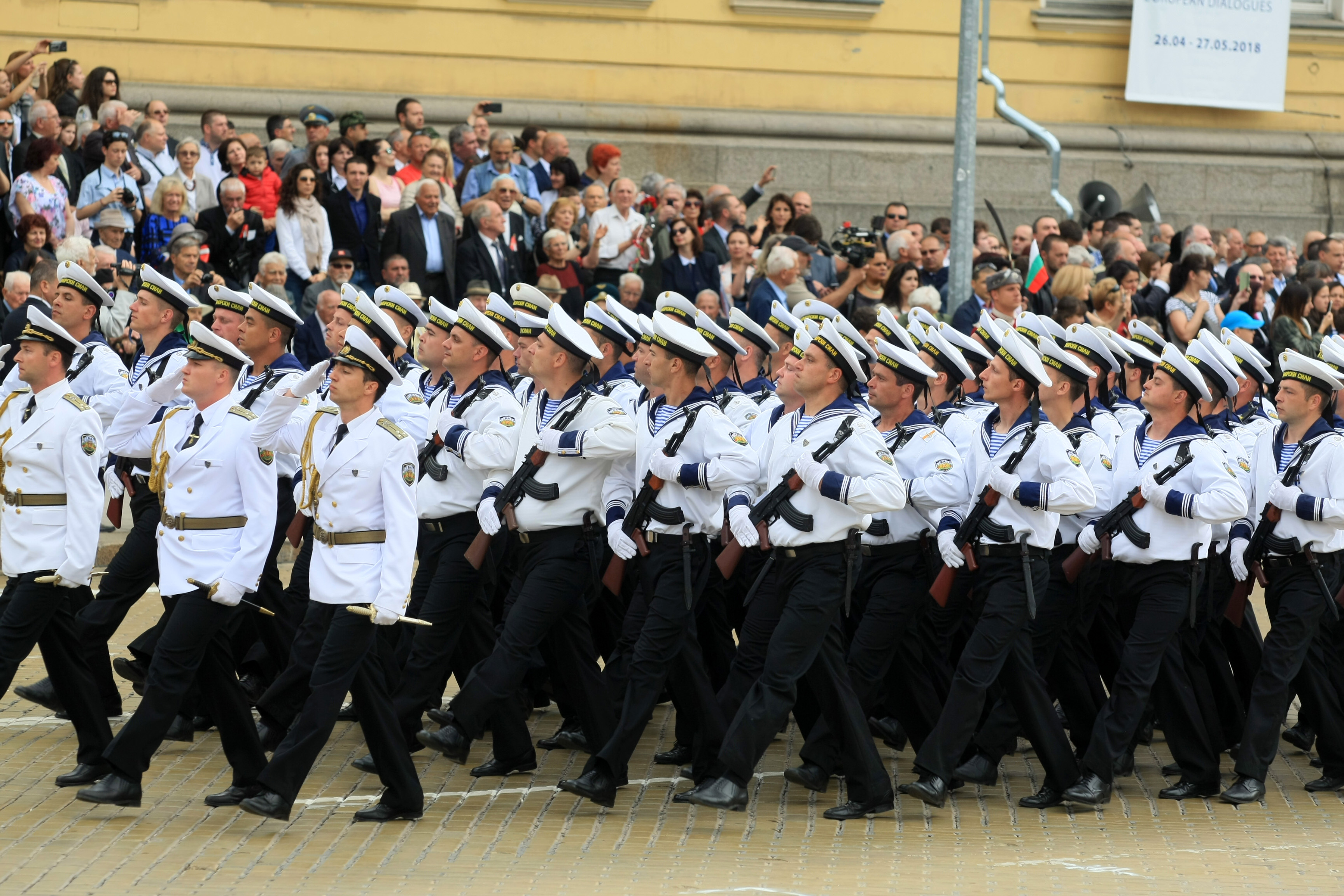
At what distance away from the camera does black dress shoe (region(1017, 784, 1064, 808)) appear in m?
8.21

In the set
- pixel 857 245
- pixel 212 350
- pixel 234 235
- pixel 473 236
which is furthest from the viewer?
pixel 857 245

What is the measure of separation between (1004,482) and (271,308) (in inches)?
134

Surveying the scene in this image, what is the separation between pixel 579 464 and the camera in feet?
27.1

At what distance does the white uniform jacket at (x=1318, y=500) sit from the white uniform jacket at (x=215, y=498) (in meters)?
4.31

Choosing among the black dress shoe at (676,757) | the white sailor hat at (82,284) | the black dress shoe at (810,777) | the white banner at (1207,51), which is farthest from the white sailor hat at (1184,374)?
the white banner at (1207,51)

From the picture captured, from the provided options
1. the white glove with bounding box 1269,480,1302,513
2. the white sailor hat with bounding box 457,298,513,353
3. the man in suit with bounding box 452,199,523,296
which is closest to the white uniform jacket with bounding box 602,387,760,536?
the white sailor hat with bounding box 457,298,513,353

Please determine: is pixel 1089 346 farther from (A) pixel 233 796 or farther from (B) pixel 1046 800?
(A) pixel 233 796

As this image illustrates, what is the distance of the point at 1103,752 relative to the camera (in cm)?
825

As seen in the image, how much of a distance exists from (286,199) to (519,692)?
6147 millimetres

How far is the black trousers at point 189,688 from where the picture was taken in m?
7.39

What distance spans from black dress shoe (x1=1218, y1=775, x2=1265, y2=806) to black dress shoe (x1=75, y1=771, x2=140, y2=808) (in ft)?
15.0

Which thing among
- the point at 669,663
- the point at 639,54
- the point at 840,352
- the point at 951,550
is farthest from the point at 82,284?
the point at 639,54

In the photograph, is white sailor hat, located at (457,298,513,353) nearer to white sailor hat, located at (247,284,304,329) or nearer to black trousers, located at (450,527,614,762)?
white sailor hat, located at (247,284,304,329)

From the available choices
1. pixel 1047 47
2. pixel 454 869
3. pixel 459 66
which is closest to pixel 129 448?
pixel 454 869
